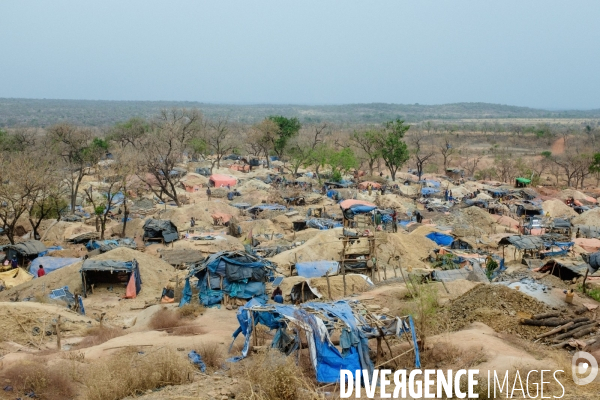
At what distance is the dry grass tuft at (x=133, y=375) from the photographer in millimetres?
8869

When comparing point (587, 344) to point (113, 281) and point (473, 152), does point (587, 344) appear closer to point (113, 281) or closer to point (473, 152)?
point (113, 281)

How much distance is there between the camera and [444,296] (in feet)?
52.6

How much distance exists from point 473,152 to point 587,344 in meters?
62.2

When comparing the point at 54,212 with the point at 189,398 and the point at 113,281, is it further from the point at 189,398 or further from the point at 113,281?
the point at 189,398

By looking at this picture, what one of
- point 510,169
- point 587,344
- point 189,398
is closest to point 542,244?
point 587,344

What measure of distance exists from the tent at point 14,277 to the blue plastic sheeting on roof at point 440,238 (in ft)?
53.9

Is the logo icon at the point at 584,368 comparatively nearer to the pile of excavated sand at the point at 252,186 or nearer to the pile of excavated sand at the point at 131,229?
the pile of excavated sand at the point at 131,229

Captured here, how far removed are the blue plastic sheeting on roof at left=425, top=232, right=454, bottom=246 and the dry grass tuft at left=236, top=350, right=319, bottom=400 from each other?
17.1 metres

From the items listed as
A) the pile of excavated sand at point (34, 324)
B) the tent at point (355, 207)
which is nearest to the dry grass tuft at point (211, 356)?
the pile of excavated sand at point (34, 324)

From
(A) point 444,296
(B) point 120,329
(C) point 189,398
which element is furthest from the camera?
(A) point 444,296

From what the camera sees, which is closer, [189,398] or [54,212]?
[189,398]

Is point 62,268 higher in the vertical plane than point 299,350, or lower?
lower

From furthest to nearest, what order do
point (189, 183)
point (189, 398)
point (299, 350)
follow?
1. point (189, 183)
2. point (299, 350)
3. point (189, 398)

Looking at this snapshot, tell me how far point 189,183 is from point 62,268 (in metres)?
22.8
